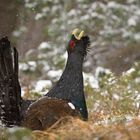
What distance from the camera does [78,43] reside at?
298 inches

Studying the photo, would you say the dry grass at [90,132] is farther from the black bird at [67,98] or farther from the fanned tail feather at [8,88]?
the fanned tail feather at [8,88]

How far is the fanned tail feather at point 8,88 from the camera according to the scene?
621cm

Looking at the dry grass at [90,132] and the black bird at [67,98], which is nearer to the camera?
the dry grass at [90,132]

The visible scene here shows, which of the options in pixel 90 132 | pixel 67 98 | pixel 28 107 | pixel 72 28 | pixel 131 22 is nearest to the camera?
pixel 90 132

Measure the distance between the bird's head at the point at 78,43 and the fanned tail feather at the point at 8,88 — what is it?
4.44ft

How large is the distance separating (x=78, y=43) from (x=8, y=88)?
1.59 metres

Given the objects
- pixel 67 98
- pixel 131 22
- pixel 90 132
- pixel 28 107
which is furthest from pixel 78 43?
pixel 131 22

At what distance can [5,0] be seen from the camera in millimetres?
14008

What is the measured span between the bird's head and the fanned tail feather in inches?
53.3

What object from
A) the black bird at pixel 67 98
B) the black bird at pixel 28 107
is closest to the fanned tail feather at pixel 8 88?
the black bird at pixel 28 107

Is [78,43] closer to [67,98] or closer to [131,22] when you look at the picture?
[67,98]

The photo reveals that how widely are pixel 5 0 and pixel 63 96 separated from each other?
7.37 metres

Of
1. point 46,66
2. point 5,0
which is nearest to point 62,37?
point 46,66

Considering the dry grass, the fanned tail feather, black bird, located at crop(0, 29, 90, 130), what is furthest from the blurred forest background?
the dry grass
